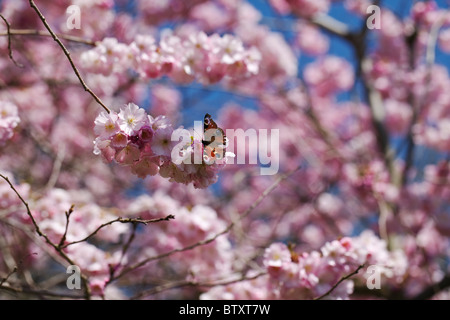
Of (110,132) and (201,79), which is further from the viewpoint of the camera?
(201,79)

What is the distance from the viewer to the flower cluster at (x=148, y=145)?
4.96 feet

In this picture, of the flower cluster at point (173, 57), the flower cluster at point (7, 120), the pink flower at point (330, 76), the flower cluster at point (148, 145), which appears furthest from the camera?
the pink flower at point (330, 76)

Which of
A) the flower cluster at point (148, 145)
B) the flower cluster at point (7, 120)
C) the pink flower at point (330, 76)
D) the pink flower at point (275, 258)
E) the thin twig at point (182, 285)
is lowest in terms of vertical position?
the thin twig at point (182, 285)

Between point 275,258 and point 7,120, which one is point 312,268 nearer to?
point 275,258

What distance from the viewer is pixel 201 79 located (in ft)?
8.52

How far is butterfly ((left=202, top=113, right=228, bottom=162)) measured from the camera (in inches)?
60.4

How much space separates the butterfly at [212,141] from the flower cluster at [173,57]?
101cm

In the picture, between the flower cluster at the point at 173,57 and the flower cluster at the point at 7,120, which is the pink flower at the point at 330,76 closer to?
the flower cluster at the point at 173,57

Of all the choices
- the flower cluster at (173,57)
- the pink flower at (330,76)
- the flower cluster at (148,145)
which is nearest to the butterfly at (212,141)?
the flower cluster at (148,145)

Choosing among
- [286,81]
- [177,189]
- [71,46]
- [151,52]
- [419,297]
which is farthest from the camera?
[286,81]

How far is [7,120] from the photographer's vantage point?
2186 mm
